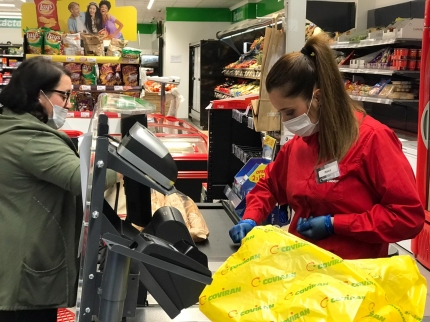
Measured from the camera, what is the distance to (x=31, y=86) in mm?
2156

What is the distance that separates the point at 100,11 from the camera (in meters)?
7.75

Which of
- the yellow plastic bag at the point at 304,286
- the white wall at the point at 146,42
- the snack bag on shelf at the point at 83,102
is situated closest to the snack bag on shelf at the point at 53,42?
the snack bag on shelf at the point at 83,102

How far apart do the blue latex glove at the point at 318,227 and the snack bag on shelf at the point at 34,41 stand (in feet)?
21.1

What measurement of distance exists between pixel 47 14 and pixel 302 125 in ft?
22.3

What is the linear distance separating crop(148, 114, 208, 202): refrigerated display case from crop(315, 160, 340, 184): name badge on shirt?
302 cm

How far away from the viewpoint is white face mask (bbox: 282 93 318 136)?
1788mm

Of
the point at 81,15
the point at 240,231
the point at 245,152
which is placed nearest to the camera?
the point at 240,231

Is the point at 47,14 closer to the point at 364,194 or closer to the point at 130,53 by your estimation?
the point at 130,53

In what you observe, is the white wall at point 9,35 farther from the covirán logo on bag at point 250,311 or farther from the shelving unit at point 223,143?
the covirán logo on bag at point 250,311

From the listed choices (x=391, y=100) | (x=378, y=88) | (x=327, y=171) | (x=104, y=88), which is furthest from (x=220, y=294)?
(x=104, y=88)

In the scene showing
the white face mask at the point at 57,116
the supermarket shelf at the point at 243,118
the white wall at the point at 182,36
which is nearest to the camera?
the white face mask at the point at 57,116

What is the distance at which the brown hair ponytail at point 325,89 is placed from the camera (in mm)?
1730

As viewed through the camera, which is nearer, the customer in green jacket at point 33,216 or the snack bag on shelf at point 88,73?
the customer in green jacket at point 33,216

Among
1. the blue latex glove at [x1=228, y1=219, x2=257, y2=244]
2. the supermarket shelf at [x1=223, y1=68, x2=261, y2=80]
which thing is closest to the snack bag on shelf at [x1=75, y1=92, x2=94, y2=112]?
the supermarket shelf at [x1=223, y1=68, x2=261, y2=80]
